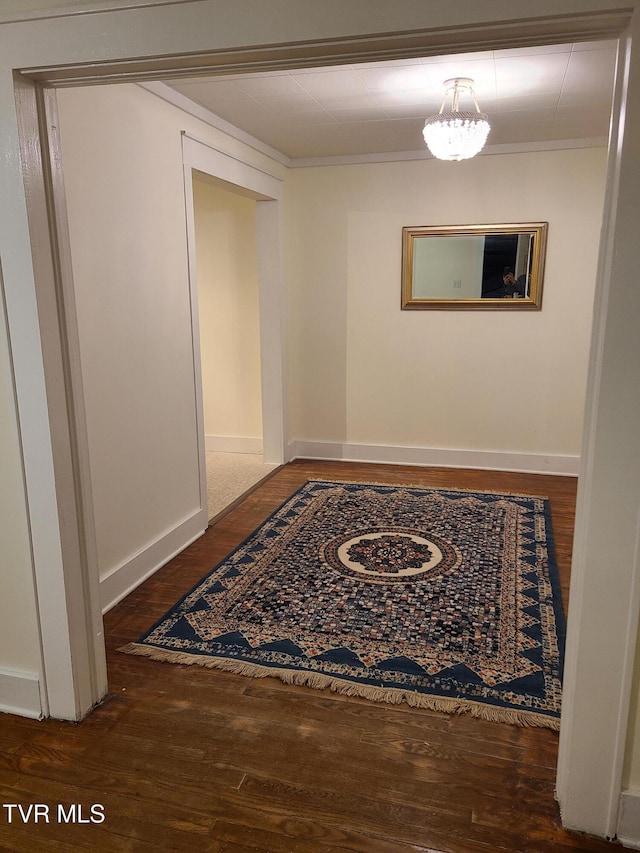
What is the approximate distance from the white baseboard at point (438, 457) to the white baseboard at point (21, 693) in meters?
3.40

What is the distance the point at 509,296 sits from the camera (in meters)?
4.79

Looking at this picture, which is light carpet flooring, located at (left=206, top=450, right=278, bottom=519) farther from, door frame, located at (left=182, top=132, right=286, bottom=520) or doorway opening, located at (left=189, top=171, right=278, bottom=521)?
door frame, located at (left=182, top=132, right=286, bottom=520)

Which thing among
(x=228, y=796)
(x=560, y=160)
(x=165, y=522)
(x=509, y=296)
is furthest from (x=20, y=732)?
(x=560, y=160)

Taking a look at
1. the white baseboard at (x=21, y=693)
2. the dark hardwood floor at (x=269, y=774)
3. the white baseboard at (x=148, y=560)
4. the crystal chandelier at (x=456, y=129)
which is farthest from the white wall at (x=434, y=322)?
the white baseboard at (x=21, y=693)

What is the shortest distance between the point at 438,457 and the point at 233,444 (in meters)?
1.84

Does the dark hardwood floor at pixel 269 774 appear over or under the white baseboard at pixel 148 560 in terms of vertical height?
under

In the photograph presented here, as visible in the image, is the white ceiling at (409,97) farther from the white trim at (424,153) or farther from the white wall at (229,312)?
the white wall at (229,312)

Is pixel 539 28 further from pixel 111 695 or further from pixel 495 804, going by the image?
pixel 111 695

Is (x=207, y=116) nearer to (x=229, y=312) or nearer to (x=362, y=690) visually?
(x=229, y=312)

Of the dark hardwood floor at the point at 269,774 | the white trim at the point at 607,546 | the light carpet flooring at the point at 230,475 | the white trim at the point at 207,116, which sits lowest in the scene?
the dark hardwood floor at the point at 269,774

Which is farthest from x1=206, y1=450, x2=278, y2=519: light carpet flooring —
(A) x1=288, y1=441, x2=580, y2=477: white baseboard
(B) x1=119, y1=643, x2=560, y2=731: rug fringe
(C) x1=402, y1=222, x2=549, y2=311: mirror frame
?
(C) x1=402, y1=222, x2=549, y2=311: mirror frame

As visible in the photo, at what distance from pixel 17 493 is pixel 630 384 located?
179 centimetres

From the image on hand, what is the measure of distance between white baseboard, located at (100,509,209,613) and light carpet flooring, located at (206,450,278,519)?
0.39 meters

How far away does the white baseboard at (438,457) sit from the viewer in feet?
16.2
